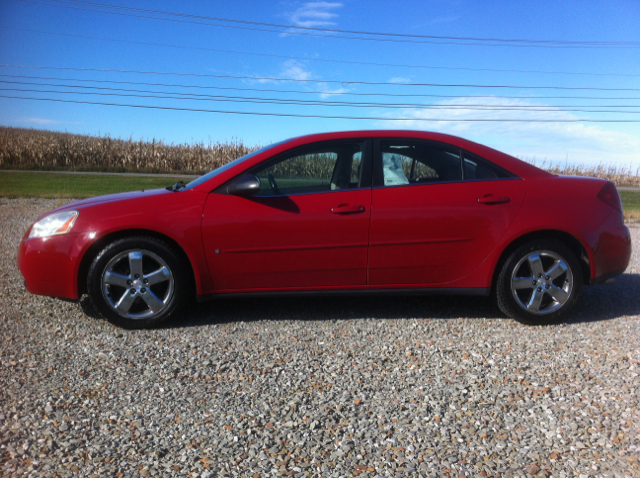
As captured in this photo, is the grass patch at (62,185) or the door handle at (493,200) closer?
the door handle at (493,200)

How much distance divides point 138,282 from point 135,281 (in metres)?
0.02

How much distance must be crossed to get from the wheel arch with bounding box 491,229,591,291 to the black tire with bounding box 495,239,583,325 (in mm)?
50

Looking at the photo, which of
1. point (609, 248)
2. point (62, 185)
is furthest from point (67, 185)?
point (609, 248)

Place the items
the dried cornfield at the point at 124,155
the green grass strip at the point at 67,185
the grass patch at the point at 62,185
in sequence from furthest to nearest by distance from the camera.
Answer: the dried cornfield at the point at 124,155, the green grass strip at the point at 67,185, the grass patch at the point at 62,185

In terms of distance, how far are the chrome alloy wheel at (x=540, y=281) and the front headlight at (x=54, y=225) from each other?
3674 mm

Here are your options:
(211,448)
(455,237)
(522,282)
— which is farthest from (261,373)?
(522,282)

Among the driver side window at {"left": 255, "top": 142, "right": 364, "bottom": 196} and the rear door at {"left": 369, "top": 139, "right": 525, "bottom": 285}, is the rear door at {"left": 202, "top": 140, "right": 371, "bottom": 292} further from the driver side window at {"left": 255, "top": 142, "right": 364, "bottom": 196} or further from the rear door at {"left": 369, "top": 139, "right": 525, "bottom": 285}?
the rear door at {"left": 369, "top": 139, "right": 525, "bottom": 285}

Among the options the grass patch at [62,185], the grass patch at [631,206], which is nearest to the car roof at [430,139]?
the grass patch at [631,206]

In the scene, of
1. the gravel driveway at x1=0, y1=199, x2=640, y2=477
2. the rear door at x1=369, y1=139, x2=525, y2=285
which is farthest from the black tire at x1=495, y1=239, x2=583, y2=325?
the rear door at x1=369, y1=139, x2=525, y2=285

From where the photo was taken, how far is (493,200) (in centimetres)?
428

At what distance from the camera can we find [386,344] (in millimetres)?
3902

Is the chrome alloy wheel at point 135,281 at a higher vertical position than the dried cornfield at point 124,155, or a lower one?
lower

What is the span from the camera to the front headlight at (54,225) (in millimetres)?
4156

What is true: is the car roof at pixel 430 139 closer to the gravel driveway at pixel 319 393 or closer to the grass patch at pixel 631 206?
the gravel driveway at pixel 319 393
